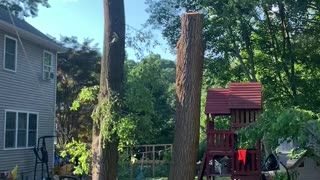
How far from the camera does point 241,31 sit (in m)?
20.2

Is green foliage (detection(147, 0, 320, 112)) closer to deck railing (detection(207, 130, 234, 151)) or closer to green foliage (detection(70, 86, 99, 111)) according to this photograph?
deck railing (detection(207, 130, 234, 151))

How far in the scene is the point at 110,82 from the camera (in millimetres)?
9141

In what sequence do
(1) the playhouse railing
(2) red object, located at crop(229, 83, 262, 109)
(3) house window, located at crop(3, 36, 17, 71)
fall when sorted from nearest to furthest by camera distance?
(2) red object, located at crop(229, 83, 262, 109), (1) the playhouse railing, (3) house window, located at crop(3, 36, 17, 71)

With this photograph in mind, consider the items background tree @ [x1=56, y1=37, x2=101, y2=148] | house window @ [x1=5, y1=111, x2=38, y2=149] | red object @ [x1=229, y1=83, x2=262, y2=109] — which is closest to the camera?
red object @ [x1=229, y1=83, x2=262, y2=109]

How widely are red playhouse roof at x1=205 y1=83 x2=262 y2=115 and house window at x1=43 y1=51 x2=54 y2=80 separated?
10.2 meters

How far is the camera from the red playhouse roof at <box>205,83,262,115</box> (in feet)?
35.4

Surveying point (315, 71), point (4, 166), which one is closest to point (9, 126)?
point (4, 166)

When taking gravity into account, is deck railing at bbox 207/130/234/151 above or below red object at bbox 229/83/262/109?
below

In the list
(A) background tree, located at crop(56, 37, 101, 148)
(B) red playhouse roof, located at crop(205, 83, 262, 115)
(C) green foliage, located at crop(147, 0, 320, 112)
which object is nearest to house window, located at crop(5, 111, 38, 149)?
(C) green foliage, located at crop(147, 0, 320, 112)

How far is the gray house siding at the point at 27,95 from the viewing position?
54.6ft

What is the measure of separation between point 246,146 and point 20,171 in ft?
30.5

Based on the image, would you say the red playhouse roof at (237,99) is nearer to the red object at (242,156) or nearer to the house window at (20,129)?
the red object at (242,156)

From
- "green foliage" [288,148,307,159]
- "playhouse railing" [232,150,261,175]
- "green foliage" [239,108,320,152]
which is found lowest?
"playhouse railing" [232,150,261,175]

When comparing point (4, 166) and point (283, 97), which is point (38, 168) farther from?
point (283, 97)
